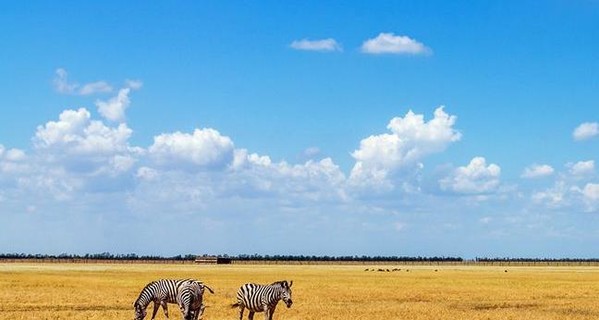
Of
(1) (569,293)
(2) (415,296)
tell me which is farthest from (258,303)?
(1) (569,293)

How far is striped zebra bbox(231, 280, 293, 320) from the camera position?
92.1ft

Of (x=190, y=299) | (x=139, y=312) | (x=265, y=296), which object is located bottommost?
(x=139, y=312)

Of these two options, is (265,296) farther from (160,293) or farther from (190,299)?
(160,293)

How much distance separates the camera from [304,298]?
4806 cm

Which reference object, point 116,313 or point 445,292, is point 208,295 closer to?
point 116,313

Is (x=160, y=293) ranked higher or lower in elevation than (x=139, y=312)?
higher

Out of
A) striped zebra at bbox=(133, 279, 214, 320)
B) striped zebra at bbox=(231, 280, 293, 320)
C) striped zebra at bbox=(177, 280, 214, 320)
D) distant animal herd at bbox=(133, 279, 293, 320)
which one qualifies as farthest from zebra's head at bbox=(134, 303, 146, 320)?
striped zebra at bbox=(231, 280, 293, 320)

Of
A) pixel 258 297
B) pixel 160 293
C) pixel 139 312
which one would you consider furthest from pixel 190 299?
pixel 258 297

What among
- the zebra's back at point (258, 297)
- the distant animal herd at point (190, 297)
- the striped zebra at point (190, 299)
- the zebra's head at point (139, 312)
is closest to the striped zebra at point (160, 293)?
the distant animal herd at point (190, 297)

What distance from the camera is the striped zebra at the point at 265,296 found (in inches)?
1105

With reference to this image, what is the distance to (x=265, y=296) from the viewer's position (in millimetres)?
28406

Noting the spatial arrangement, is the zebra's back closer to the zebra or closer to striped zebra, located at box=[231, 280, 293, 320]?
striped zebra, located at box=[231, 280, 293, 320]

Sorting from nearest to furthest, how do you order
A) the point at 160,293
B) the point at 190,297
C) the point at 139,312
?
the point at 190,297 < the point at 139,312 < the point at 160,293

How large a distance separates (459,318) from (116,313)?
1525cm
